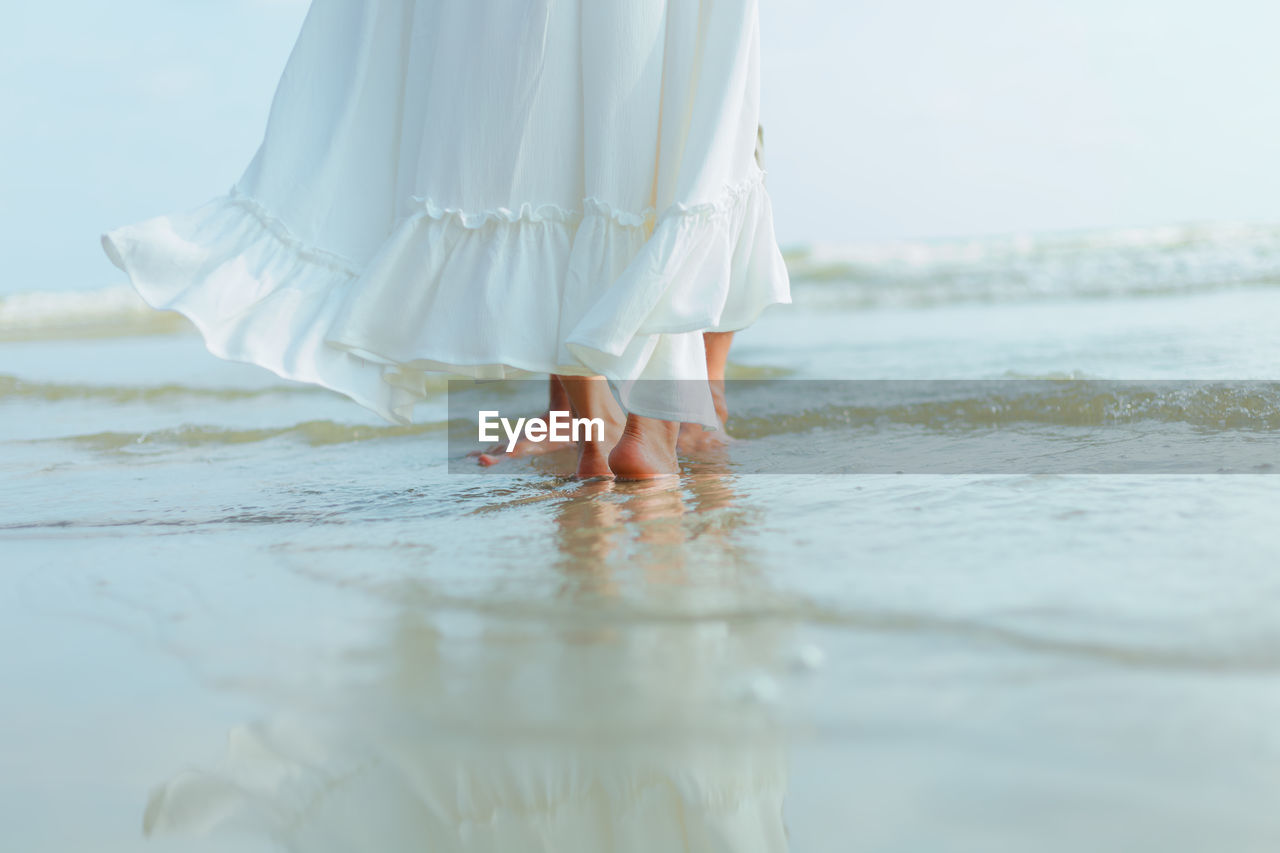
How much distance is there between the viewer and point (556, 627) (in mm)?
782

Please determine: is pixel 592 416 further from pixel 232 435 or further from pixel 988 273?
pixel 988 273

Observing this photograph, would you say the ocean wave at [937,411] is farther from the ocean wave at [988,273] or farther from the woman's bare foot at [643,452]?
the ocean wave at [988,273]

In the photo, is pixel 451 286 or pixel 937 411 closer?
pixel 451 286

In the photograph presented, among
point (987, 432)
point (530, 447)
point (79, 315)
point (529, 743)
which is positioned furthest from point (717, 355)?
point (79, 315)

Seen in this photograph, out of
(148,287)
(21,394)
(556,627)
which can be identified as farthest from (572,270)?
(21,394)

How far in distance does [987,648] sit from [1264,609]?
22cm

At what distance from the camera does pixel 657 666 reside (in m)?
0.69

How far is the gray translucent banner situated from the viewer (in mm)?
1449

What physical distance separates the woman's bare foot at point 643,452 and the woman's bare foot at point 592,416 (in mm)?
62

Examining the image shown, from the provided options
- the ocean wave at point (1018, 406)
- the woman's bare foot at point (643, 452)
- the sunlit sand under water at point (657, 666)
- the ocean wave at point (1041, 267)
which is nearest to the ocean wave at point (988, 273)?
the ocean wave at point (1041, 267)

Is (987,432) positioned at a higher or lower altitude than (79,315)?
lower

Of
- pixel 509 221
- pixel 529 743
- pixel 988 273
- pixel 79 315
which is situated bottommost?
pixel 529 743

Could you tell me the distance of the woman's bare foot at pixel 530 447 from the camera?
2002 millimetres

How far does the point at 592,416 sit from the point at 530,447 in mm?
530
